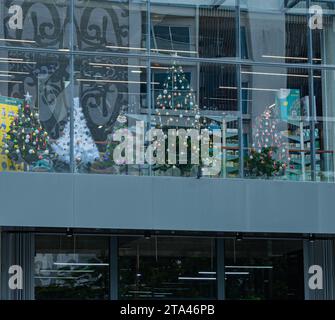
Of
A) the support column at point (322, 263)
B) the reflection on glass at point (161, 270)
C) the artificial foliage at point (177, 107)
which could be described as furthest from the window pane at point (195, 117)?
the support column at point (322, 263)

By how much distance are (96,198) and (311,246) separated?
4183 millimetres

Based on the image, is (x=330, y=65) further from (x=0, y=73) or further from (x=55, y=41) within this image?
(x=0, y=73)

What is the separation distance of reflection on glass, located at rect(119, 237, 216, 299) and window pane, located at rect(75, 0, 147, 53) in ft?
10.5

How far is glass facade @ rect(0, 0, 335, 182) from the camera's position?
40.6 feet

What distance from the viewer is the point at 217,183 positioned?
12.4 metres

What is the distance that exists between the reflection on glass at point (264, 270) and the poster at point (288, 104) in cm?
222

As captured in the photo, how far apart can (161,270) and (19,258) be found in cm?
233

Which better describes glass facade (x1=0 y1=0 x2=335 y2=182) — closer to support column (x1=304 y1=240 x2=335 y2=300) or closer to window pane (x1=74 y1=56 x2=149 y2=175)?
window pane (x1=74 y1=56 x2=149 y2=175)

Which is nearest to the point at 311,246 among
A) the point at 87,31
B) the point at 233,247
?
the point at 233,247

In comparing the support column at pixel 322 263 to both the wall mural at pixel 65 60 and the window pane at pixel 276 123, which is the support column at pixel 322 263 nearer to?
the window pane at pixel 276 123

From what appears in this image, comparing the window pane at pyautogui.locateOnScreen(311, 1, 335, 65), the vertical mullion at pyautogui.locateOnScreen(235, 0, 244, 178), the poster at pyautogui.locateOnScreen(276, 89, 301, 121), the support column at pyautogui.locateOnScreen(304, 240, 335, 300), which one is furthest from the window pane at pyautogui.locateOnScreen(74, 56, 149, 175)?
the support column at pyautogui.locateOnScreen(304, 240, 335, 300)

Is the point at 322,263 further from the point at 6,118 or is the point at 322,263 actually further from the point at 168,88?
Answer: the point at 6,118

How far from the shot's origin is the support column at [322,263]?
45.6 feet
